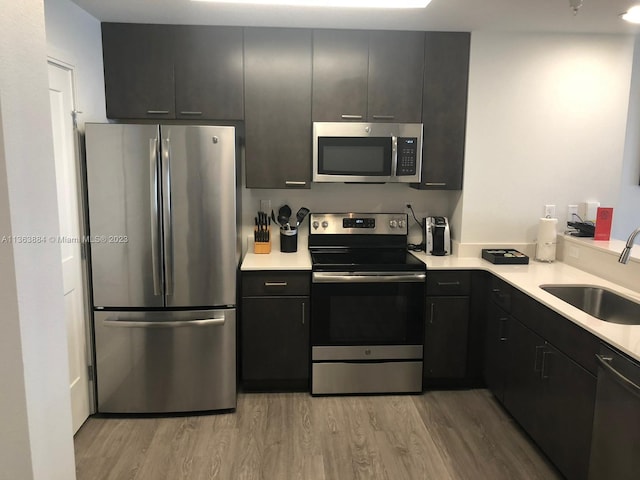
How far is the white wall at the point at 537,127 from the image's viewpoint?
3.33 meters

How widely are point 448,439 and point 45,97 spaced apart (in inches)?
100

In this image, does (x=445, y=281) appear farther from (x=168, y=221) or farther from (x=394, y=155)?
(x=168, y=221)

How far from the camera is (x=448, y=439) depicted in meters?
2.82

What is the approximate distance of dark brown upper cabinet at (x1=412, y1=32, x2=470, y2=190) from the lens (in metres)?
3.32

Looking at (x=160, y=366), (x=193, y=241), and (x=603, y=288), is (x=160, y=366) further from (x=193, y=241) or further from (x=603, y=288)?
(x=603, y=288)

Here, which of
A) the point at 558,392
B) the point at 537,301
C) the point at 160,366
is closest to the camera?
the point at 558,392

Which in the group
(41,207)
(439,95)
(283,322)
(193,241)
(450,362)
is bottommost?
(450,362)

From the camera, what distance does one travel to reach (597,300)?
2.83 m

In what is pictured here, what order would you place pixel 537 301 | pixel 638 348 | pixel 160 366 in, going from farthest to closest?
pixel 160 366 < pixel 537 301 < pixel 638 348

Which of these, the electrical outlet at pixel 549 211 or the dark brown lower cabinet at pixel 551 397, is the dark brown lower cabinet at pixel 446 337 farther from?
the electrical outlet at pixel 549 211

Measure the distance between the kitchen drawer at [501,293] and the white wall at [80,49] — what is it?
2617 mm

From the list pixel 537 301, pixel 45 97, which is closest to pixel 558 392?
pixel 537 301

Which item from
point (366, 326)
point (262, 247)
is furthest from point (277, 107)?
point (366, 326)

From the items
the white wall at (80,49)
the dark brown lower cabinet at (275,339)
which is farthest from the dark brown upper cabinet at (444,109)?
the white wall at (80,49)
